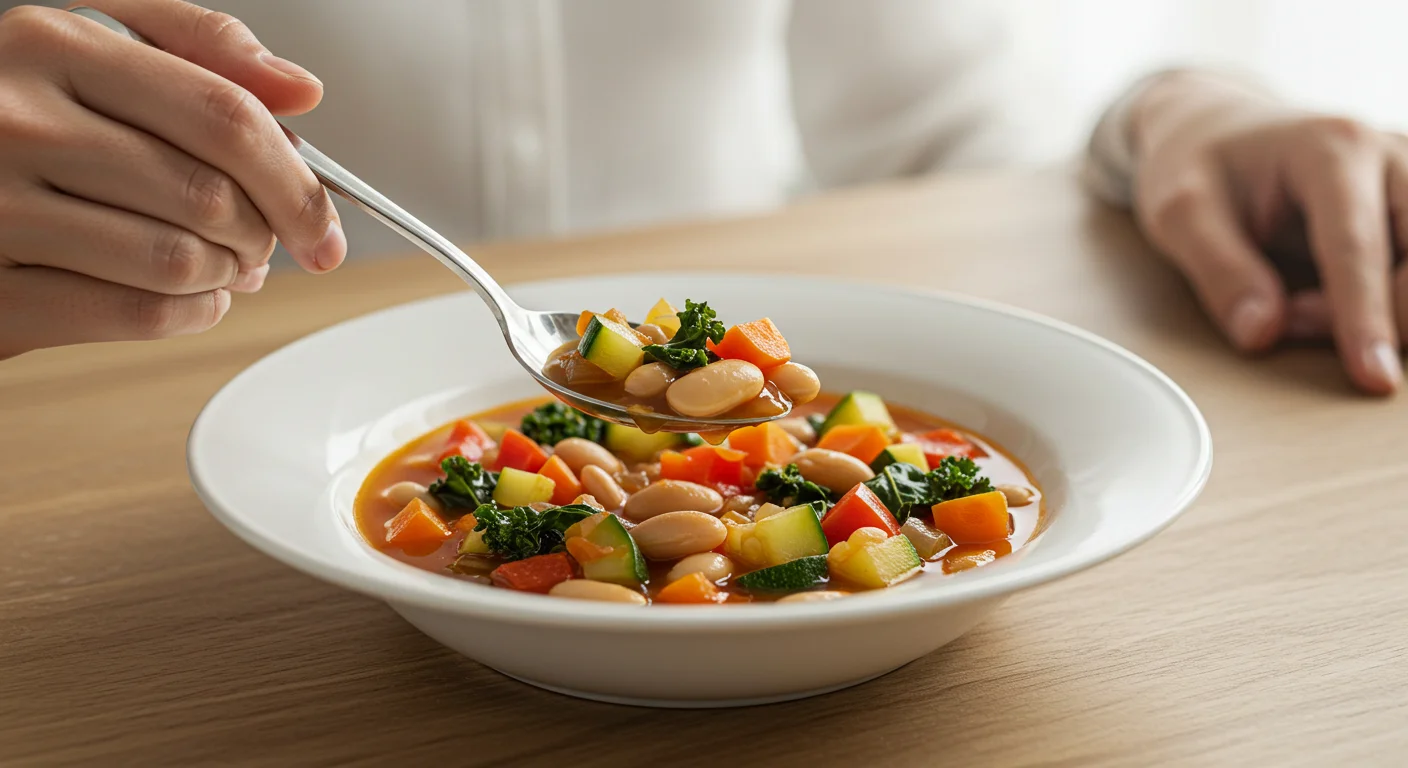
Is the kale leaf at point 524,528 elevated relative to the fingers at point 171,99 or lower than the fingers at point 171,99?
lower

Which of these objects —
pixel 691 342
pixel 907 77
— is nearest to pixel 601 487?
pixel 691 342

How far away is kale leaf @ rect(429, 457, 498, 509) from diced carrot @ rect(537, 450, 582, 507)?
0.31 ft

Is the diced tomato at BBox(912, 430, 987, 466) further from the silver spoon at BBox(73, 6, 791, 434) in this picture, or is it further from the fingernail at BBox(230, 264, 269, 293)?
the fingernail at BBox(230, 264, 269, 293)

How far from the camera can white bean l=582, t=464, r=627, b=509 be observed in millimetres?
2020

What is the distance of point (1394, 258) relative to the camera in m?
2.93

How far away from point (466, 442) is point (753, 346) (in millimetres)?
574

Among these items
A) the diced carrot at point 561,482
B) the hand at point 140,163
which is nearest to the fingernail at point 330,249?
the hand at point 140,163

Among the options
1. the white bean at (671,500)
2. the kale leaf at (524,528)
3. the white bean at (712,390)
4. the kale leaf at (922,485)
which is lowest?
the kale leaf at (922,485)

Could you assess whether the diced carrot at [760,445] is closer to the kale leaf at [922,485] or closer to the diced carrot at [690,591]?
the kale leaf at [922,485]

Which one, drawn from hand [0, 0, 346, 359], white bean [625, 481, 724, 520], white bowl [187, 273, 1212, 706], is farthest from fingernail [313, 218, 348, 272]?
white bean [625, 481, 724, 520]

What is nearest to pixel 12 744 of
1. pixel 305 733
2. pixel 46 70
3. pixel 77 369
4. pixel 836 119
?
pixel 305 733

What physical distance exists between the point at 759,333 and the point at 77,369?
1.65 meters

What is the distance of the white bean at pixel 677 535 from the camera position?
5.78 feet

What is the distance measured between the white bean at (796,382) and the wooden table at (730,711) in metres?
0.47
